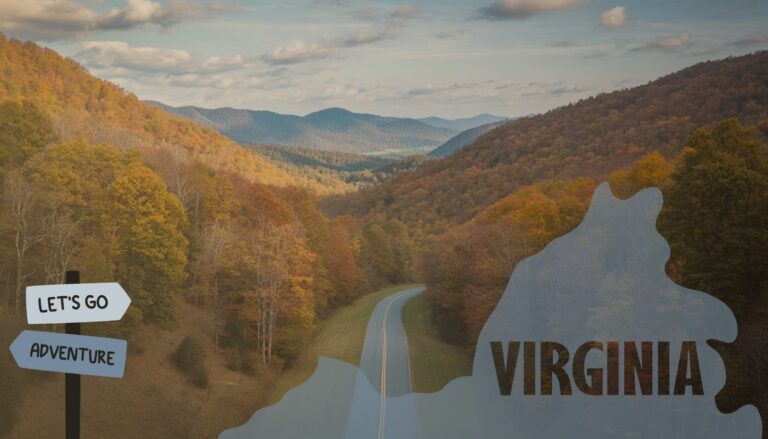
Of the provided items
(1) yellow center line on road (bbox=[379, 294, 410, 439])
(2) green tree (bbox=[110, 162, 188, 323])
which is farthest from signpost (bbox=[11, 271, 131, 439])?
(2) green tree (bbox=[110, 162, 188, 323])

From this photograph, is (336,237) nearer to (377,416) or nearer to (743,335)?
(377,416)

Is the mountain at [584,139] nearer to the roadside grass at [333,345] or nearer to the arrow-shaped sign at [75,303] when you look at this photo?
the roadside grass at [333,345]

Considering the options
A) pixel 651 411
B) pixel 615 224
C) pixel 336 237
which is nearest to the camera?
pixel 651 411

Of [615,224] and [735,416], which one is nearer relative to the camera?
[735,416]

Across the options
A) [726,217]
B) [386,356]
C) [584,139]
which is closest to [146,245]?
[386,356]

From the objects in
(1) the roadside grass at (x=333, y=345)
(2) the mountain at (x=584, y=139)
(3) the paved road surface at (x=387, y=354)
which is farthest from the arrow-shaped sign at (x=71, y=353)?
(2) the mountain at (x=584, y=139)

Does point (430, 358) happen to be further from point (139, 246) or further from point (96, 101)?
point (96, 101)

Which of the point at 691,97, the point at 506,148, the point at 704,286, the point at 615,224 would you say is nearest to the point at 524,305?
the point at 615,224

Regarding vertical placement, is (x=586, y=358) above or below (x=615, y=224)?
below
